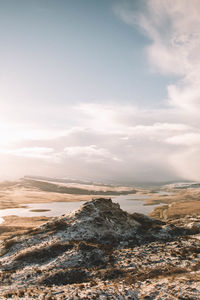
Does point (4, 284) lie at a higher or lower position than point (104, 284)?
lower

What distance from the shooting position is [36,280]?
15.9 metres

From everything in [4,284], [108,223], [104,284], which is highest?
[108,223]

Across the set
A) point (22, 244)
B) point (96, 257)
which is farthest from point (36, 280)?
point (22, 244)

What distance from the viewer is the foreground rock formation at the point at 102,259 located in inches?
527

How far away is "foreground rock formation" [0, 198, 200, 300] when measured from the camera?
13391 mm

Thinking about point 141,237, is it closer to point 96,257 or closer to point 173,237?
point 173,237

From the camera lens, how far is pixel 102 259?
18.3m

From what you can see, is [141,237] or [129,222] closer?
[141,237]

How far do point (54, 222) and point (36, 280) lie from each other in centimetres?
938

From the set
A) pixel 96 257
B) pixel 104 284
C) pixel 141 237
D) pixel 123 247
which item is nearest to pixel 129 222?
pixel 141 237

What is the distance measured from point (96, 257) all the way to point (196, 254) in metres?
9.05

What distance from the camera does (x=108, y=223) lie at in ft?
80.4

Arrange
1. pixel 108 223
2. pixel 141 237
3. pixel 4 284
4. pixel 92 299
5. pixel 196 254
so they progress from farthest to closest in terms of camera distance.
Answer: pixel 108 223
pixel 141 237
pixel 196 254
pixel 4 284
pixel 92 299

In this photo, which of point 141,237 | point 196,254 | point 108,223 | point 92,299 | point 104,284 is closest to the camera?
point 92,299
